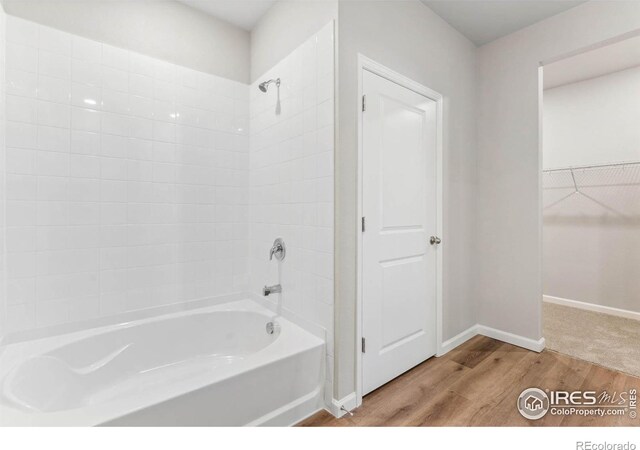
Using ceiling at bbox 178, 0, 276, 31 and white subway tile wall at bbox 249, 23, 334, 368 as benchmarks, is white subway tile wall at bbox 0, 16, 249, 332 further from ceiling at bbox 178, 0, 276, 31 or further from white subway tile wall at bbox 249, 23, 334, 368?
ceiling at bbox 178, 0, 276, 31

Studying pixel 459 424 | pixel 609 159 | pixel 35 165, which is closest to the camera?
pixel 459 424

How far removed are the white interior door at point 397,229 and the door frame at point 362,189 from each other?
0.03 m

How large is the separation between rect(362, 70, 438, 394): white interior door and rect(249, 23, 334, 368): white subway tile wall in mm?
246

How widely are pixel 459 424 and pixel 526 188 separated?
188 centimetres

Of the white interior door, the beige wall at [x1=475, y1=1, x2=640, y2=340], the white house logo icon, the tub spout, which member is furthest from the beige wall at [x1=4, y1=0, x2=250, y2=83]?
the white house logo icon

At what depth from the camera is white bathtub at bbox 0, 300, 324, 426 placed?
120 centimetres

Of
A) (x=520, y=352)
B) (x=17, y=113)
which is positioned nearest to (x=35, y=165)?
(x=17, y=113)

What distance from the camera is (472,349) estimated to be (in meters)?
2.45

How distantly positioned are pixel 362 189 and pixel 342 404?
1215 mm

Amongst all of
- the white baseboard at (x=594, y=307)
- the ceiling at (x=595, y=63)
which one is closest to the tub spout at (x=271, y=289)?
the ceiling at (x=595, y=63)

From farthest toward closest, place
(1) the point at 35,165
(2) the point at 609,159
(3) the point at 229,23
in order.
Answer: (2) the point at 609,159 → (3) the point at 229,23 → (1) the point at 35,165

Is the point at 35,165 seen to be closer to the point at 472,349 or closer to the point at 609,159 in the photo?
the point at 472,349

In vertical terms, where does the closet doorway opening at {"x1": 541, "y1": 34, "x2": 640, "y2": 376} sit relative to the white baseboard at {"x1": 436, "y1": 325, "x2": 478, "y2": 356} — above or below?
above

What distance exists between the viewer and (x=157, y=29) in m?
2.05
